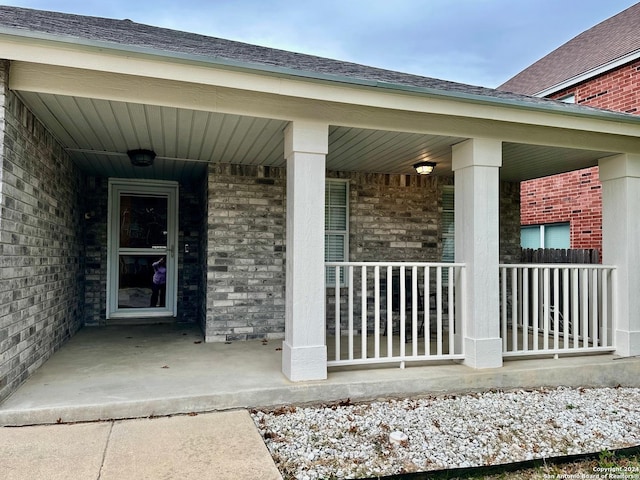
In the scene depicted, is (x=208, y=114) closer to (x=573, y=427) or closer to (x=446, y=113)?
(x=446, y=113)

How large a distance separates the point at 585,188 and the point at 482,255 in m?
6.03

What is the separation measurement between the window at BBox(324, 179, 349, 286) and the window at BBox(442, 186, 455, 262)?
1.47 meters

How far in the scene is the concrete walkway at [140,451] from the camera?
7.88 feet

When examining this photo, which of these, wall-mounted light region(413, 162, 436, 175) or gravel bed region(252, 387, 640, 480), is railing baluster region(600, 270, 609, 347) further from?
wall-mounted light region(413, 162, 436, 175)

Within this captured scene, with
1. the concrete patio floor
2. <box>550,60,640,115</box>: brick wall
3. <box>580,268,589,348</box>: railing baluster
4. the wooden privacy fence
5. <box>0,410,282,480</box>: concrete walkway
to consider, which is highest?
<box>550,60,640,115</box>: brick wall

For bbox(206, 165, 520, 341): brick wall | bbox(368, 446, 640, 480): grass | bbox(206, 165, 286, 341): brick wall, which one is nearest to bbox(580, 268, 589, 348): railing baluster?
bbox(368, 446, 640, 480): grass

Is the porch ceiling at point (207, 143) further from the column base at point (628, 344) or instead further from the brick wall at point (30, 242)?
the column base at point (628, 344)

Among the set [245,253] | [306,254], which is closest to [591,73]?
[245,253]

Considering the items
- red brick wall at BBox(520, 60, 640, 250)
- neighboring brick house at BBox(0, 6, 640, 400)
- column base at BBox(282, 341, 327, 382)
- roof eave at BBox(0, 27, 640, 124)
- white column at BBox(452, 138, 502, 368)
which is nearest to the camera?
roof eave at BBox(0, 27, 640, 124)

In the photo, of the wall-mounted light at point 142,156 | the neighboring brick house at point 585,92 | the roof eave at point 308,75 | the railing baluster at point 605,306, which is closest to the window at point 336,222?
the wall-mounted light at point 142,156

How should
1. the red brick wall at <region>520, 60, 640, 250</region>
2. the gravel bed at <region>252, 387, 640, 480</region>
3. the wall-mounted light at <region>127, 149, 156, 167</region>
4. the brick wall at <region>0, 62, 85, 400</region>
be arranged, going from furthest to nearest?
the red brick wall at <region>520, 60, 640, 250</region> < the wall-mounted light at <region>127, 149, 156, 167</region> < the brick wall at <region>0, 62, 85, 400</region> < the gravel bed at <region>252, 387, 640, 480</region>

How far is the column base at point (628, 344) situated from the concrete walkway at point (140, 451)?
3.88 meters

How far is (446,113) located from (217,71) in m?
1.89

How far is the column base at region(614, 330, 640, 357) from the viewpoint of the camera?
461cm
